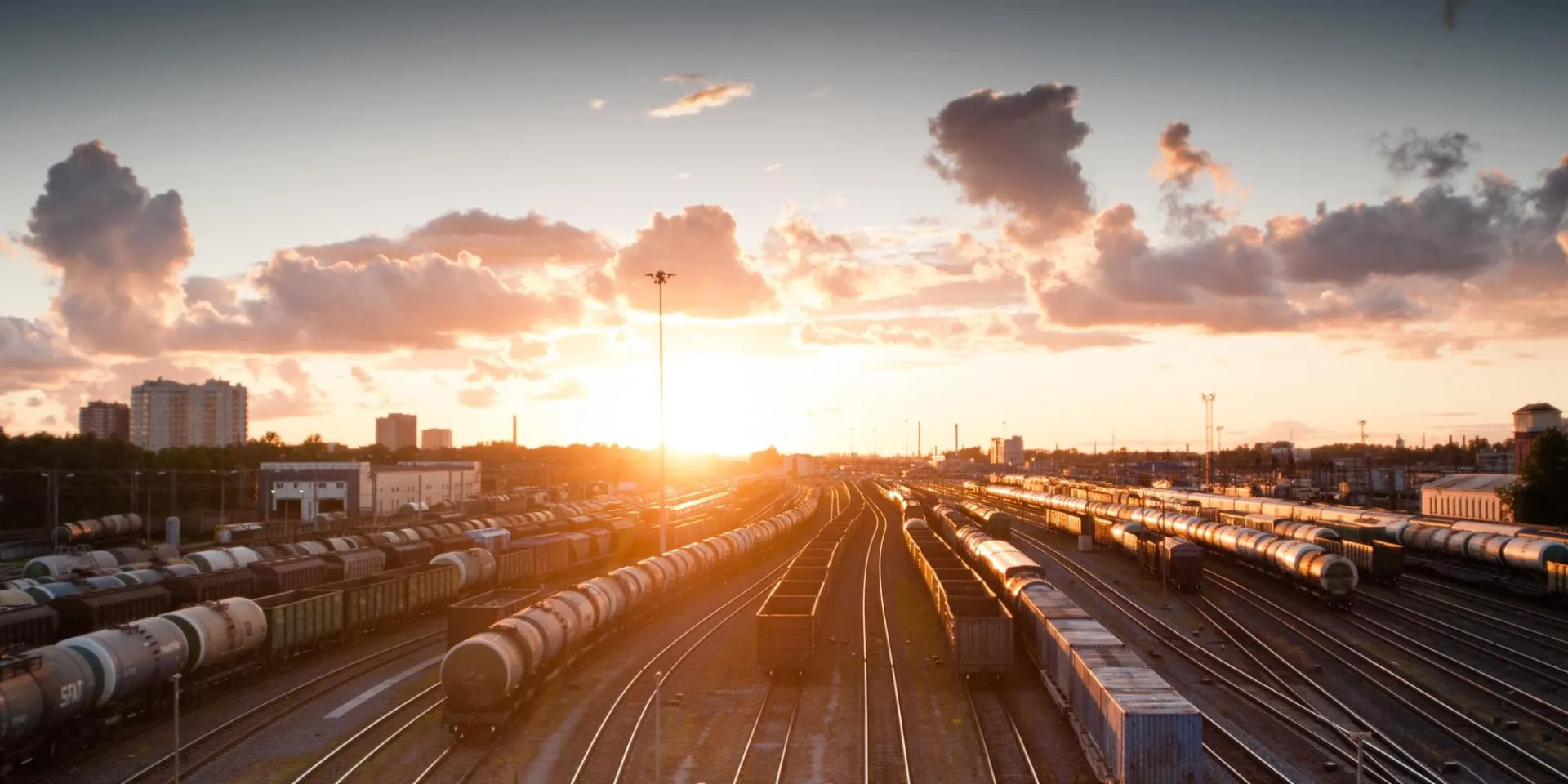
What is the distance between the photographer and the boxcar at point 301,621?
34.8m

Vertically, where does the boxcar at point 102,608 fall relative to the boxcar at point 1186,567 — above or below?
above

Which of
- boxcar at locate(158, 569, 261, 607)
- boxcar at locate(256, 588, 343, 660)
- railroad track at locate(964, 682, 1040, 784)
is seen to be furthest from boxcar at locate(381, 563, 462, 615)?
railroad track at locate(964, 682, 1040, 784)

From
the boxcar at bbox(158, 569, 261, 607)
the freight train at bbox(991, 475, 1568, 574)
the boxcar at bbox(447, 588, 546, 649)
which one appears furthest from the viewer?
the freight train at bbox(991, 475, 1568, 574)

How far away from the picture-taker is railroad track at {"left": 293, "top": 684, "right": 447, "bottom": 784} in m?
24.8

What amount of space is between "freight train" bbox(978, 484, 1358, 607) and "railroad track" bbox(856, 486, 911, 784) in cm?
2232

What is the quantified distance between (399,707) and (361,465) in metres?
86.4

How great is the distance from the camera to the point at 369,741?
27.5 m

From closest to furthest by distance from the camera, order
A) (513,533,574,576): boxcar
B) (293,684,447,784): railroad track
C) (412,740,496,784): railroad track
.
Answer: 1. (412,740,496,784): railroad track
2. (293,684,447,784): railroad track
3. (513,533,574,576): boxcar

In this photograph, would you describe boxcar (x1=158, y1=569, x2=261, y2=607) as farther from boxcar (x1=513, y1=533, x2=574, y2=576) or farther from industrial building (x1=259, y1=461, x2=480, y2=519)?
industrial building (x1=259, y1=461, x2=480, y2=519)

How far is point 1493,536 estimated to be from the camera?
57406 mm

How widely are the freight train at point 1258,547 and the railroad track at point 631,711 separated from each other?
1192 inches

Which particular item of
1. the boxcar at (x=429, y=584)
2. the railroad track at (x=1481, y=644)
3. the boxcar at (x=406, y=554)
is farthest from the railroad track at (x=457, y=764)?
the railroad track at (x=1481, y=644)

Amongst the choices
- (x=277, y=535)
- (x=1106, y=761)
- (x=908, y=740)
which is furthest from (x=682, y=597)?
(x=277, y=535)

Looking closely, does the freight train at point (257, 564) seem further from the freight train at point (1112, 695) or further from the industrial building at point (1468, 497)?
the industrial building at point (1468, 497)
